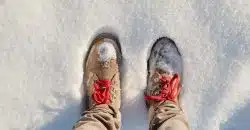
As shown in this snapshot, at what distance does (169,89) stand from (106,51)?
0.28m

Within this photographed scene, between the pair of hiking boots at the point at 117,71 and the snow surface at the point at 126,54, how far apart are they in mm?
27

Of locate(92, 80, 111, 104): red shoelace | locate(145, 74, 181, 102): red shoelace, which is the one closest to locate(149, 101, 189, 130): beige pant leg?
locate(145, 74, 181, 102): red shoelace

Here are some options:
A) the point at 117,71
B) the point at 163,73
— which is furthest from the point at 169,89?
the point at 117,71

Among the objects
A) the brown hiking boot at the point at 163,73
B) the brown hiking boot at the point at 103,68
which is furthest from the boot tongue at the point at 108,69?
the brown hiking boot at the point at 163,73

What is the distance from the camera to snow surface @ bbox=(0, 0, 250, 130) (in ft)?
5.29

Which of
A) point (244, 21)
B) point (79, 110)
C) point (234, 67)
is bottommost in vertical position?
point (79, 110)

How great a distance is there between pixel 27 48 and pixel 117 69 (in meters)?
0.36

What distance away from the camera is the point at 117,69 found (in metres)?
1.65

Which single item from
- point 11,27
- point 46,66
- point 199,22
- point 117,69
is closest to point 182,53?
point 199,22

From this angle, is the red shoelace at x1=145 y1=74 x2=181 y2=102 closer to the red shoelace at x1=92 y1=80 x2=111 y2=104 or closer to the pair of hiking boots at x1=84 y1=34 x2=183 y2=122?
the pair of hiking boots at x1=84 y1=34 x2=183 y2=122

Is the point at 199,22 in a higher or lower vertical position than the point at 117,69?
higher

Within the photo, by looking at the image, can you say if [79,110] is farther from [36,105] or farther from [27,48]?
[27,48]

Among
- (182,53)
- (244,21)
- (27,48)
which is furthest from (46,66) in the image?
(244,21)

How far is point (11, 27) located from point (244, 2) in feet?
2.93
